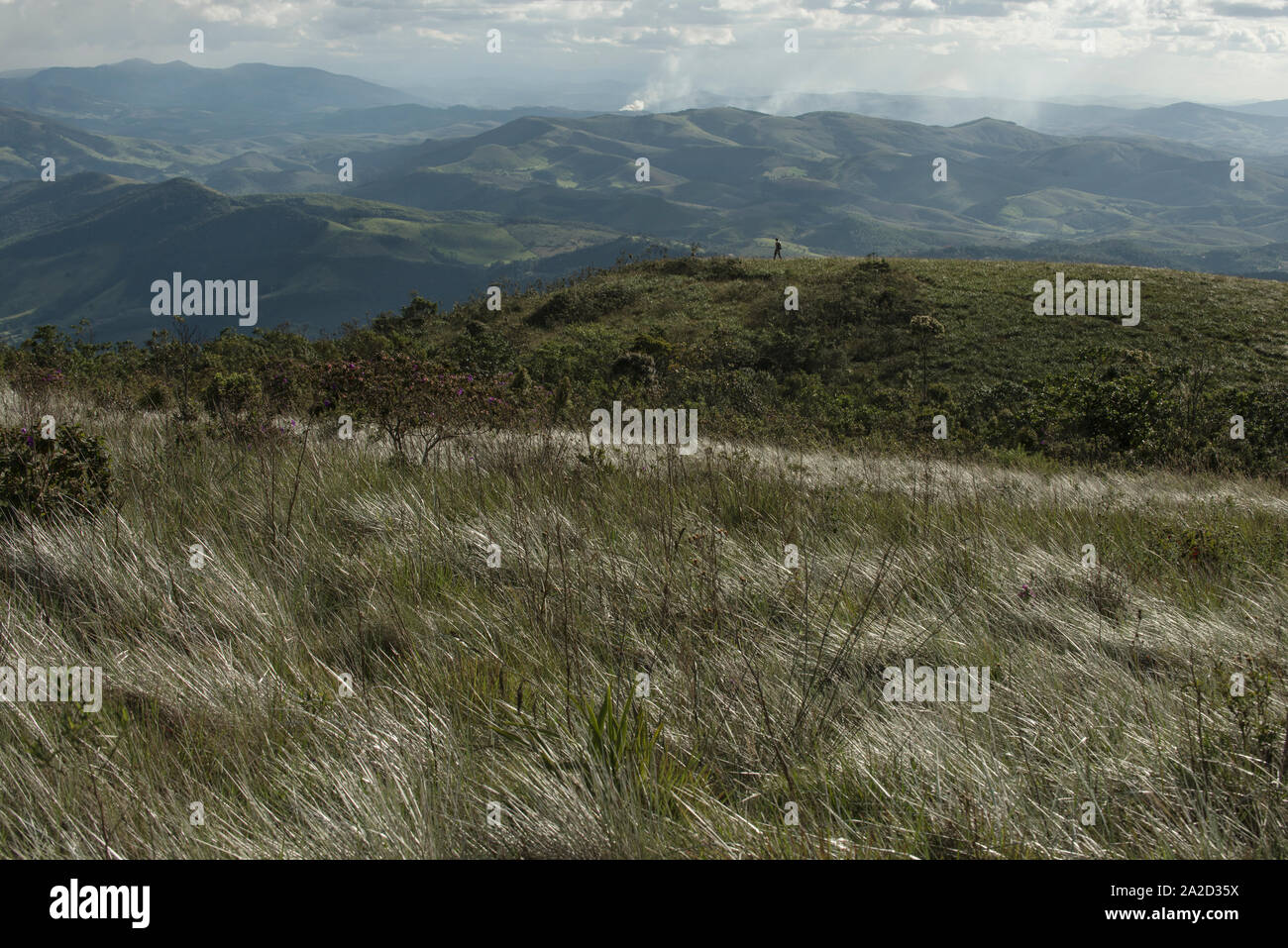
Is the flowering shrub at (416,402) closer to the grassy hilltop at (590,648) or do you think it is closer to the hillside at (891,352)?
the grassy hilltop at (590,648)

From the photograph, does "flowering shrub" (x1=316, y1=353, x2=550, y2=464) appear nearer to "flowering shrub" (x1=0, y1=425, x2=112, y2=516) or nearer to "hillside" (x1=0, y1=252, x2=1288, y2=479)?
"flowering shrub" (x1=0, y1=425, x2=112, y2=516)

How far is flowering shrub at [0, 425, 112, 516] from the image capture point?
4.32 meters

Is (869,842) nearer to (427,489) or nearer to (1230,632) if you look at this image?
(1230,632)

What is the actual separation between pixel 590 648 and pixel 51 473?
3646mm

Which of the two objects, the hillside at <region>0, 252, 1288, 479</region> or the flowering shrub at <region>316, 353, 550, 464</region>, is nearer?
the flowering shrub at <region>316, 353, 550, 464</region>

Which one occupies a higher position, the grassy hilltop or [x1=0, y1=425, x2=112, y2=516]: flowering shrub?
[x1=0, y1=425, x2=112, y2=516]: flowering shrub

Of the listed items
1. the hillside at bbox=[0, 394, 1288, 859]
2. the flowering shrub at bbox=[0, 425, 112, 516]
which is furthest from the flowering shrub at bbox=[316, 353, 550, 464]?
the flowering shrub at bbox=[0, 425, 112, 516]

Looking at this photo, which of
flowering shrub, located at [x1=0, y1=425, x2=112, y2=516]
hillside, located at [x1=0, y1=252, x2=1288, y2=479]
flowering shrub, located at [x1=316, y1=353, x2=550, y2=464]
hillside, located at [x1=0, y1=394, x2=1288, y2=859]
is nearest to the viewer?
hillside, located at [x1=0, y1=394, x2=1288, y2=859]

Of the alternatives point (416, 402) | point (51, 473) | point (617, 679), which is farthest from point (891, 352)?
point (617, 679)

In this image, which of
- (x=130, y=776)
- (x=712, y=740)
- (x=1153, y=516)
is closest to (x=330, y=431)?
(x=130, y=776)

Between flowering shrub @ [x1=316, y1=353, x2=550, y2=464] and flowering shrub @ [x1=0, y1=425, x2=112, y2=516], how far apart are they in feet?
7.03

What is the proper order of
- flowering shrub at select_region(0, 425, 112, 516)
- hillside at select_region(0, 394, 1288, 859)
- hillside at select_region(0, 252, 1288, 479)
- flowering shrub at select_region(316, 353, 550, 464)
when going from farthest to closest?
hillside at select_region(0, 252, 1288, 479) → flowering shrub at select_region(316, 353, 550, 464) → flowering shrub at select_region(0, 425, 112, 516) → hillside at select_region(0, 394, 1288, 859)
